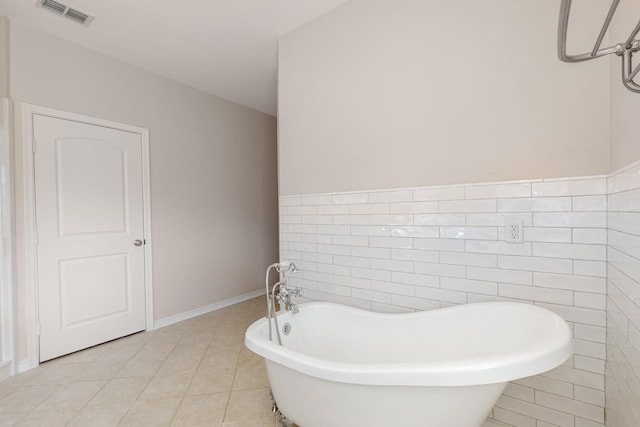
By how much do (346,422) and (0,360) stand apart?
2.54 meters

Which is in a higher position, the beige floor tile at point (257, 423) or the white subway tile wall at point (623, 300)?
the white subway tile wall at point (623, 300)

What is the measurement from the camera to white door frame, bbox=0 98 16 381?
6.77ft

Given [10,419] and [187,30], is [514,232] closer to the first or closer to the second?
[187,30]

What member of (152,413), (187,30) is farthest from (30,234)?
(187,30)

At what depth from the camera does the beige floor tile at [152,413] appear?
163 cm

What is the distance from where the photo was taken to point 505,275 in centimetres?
147

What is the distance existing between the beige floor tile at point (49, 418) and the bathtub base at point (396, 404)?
4.94 ft

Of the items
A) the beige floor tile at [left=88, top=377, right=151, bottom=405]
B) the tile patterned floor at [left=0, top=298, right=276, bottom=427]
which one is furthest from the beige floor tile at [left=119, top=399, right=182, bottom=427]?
the beige floor tile at [left=88, top=377, right=151, bottom=405]

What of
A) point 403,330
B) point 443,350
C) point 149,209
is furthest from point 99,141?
point 443,350

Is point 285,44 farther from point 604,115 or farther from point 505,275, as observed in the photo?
point 505,275

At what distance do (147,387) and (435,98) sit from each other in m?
2.60

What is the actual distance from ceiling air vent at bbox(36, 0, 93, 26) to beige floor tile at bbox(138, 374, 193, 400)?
106 inches

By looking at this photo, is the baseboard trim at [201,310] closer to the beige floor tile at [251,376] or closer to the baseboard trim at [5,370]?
the baseboard trim at [5,370]

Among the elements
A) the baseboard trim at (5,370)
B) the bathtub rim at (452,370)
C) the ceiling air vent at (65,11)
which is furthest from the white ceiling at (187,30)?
the baseboard trim at (5,370)
